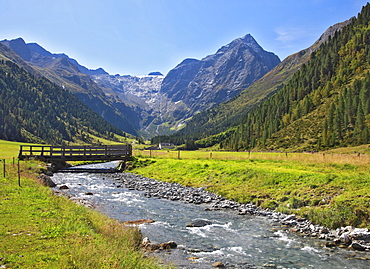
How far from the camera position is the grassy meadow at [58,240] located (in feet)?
27.0

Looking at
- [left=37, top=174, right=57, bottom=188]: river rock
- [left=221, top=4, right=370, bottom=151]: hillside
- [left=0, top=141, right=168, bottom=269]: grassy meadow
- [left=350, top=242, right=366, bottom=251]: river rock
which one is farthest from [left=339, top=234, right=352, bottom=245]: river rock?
[left=221, top=4, right=370, bottom=151]: hillside

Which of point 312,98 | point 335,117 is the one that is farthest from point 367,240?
point 312,98

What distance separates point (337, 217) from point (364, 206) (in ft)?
6.25

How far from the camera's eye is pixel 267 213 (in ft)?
71.1

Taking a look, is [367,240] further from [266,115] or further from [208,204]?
[266,115]

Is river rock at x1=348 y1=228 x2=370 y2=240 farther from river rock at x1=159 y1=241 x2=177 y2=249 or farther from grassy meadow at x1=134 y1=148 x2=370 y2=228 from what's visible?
river rock at x1=159 y1=241 x2=177 y2=249

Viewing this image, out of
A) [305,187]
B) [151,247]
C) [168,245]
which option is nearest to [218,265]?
[168,245]

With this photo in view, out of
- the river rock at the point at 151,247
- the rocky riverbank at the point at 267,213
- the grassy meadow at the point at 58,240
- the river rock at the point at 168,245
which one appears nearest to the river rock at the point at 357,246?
the rocky riverbank at the point at 267,213

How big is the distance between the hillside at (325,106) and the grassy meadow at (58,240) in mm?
104080

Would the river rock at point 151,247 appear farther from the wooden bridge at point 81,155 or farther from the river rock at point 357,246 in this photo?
the wooden bridge at point 81,155

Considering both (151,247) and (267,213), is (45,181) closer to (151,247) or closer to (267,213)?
(151,247)

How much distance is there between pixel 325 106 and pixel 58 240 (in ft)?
454

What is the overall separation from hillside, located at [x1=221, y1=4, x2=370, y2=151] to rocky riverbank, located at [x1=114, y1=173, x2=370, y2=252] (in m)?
86.6

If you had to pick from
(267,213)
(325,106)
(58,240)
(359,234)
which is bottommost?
(267,213)
